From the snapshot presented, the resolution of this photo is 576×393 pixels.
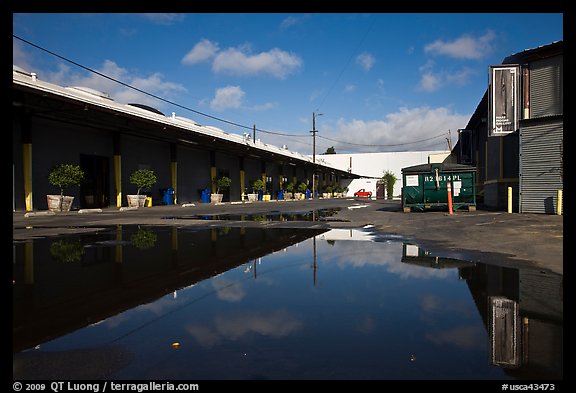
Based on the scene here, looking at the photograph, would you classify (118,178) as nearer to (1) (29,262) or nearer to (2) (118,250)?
(2) (118,250)

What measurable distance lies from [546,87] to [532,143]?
388 centimetres

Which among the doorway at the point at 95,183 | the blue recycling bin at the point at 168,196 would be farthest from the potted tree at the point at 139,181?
the blue recycling bin at the point at 168,196

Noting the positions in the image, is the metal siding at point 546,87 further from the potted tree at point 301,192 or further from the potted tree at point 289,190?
the potted tree at point 301,192

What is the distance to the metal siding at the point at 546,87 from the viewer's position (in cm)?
1672

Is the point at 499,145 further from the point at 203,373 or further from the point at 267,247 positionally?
the point at 203,373

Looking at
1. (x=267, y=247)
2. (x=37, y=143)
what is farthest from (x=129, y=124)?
(x=267, y=247)

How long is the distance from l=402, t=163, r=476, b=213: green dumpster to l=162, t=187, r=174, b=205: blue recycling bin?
18.0 metres

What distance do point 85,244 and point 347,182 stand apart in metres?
74.5

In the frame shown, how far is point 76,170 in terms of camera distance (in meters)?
18.9

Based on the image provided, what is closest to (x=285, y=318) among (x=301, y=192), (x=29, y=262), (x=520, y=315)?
(x=520, y=315)

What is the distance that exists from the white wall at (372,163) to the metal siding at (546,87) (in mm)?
55010

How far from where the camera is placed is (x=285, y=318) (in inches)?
138

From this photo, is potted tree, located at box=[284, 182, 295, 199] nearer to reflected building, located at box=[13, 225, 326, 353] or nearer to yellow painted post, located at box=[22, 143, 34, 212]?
yellow painted post, located at box=[22, 143, 34, 212]
